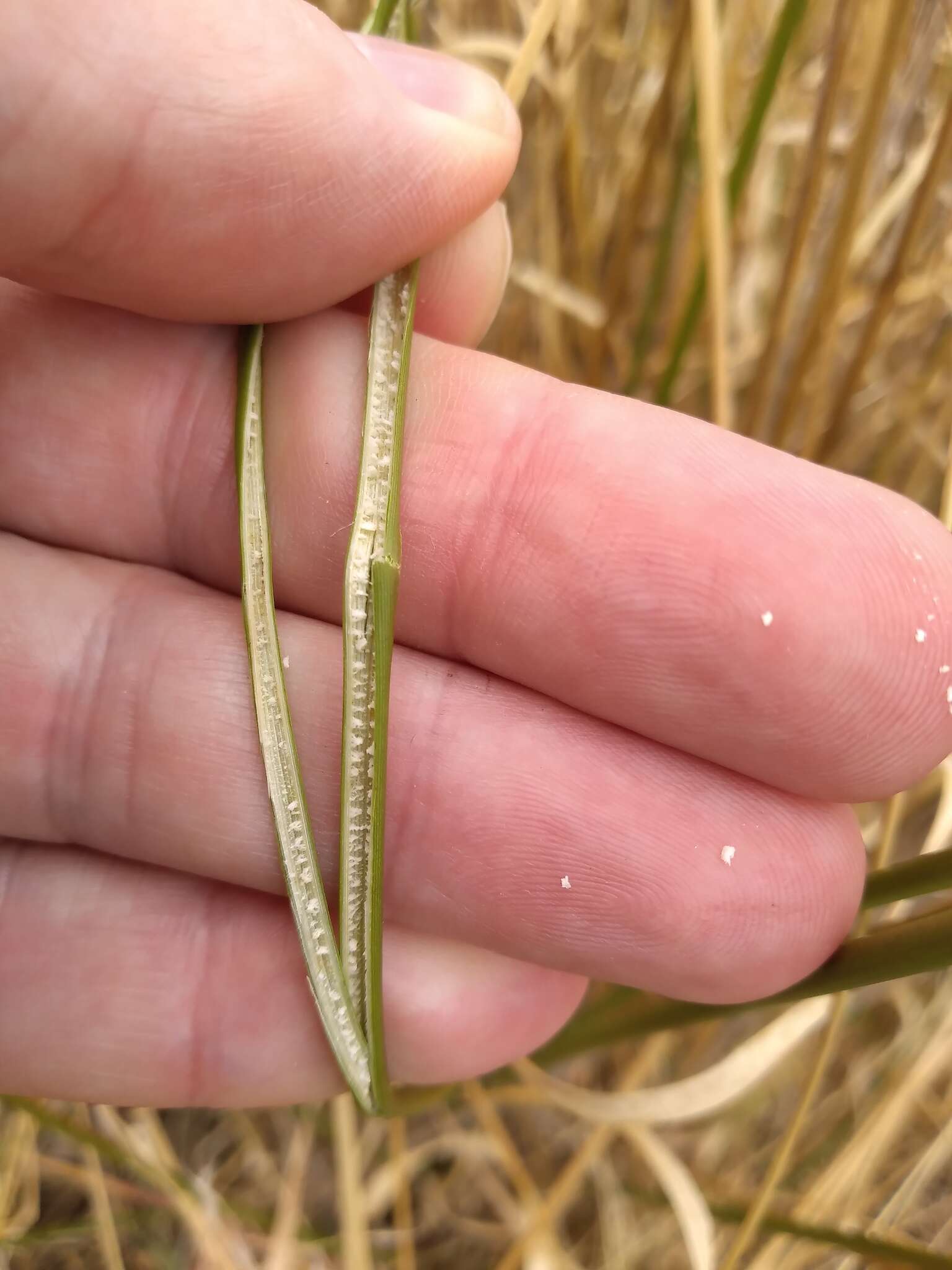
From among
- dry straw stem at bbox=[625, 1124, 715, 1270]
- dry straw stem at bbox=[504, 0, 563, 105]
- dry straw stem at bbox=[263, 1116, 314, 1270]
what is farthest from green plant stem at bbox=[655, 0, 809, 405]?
dry straw stem at bbox=[263, 1116, 314, 1270]

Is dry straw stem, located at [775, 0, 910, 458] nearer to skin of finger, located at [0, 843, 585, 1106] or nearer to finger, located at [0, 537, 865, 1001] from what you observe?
finger, located at [0, 537, 865, 1001]

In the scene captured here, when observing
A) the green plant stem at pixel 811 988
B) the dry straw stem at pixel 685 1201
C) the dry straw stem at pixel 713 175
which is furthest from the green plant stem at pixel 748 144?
the dry straw stem at pixel 685 1201

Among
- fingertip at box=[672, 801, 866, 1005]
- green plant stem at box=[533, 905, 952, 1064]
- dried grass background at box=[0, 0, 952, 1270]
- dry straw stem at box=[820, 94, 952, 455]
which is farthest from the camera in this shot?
dried grass background at box=[0, 0, 952, 1270]

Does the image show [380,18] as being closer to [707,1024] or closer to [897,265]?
[897,265]

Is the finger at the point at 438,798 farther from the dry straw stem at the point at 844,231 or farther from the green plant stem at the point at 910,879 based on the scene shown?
the dry straw stem at the point at 844,231

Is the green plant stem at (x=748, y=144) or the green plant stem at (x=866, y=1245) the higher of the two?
the green plant stem at (x=748, y=144)

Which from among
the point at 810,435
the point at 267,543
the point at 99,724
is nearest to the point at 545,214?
the point at 810,435

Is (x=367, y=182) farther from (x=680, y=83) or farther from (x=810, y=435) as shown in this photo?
(x=810, y=435)

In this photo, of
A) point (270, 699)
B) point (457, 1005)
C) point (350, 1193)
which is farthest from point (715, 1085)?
point (270, 699)
